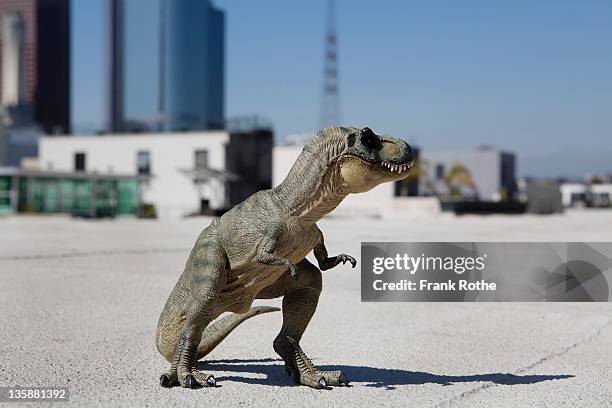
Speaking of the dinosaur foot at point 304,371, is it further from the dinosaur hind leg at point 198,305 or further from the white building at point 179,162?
the white building at point 179,162

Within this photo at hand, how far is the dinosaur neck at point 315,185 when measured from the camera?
600 cm

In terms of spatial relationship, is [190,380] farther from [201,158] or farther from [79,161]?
[79,161]

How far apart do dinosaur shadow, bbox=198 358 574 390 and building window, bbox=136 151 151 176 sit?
161 feet

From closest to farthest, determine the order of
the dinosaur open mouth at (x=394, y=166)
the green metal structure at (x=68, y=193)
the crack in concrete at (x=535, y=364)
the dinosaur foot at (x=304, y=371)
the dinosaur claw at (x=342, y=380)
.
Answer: the dinosaur open mouth at (x=394, y=166)
the crack in concrete at (x=535, y=364)
the dinosaur foot at (x=304, y=371)
the dinosaur claw at (x=342, y=380)
the green metal structure at (x=68, y=193)

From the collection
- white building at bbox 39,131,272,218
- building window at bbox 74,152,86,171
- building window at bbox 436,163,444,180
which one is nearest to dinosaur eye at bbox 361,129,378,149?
white building at bbox 39,131,272,218

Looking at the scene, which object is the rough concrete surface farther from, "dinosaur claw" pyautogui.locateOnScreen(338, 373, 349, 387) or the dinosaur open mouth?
the dinosaur open mouth

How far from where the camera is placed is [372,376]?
24.1 feet

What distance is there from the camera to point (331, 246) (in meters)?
22.0

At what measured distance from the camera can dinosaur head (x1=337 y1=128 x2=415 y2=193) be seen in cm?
586

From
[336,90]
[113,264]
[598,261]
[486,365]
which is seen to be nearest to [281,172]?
[113,264]

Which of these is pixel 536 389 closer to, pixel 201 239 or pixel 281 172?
pixel 201 239

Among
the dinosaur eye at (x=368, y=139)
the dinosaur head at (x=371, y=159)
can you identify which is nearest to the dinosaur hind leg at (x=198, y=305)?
Answer: the dinosaur head at (x=371, y=159)

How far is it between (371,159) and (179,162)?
50.1 m

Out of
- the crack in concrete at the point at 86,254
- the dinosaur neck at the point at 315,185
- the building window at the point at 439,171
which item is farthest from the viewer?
the building window at the point at 439,171
